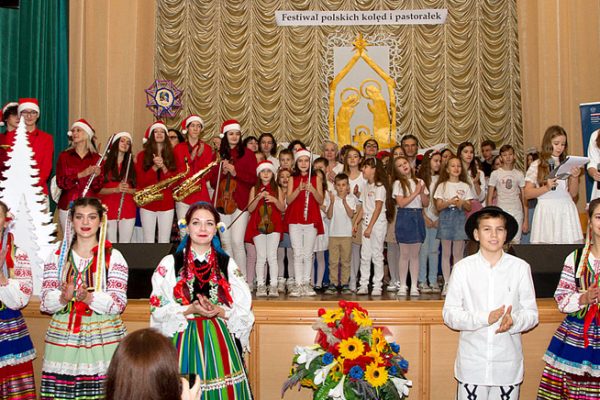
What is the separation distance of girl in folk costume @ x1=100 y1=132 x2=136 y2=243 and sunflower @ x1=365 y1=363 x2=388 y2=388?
351 cm

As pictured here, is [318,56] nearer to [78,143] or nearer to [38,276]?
[78,143]

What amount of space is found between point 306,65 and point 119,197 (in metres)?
6.09

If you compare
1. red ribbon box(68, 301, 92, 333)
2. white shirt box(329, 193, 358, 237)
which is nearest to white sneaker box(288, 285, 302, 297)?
white shirt box(329, 193, 358, 237)

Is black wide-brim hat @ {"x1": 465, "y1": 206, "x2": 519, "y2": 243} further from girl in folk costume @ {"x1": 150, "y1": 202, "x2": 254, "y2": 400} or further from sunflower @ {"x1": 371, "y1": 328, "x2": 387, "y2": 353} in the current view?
girl in folk costume @ {"x1": 150, "y1": 202, "x2": 254, "y2": 400}

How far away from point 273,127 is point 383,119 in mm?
1904

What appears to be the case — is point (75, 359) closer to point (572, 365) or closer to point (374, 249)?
point (572, 365)

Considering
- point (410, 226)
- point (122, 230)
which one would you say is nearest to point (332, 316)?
point (410, 226)

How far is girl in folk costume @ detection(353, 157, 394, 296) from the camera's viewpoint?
648cm

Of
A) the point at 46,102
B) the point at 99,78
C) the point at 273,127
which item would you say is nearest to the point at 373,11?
the point at 273,127

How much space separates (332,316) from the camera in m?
3.92

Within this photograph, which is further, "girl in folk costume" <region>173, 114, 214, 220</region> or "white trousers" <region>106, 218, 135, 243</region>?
"girl in folk costume" <region>173, 114, 214, 220</region>

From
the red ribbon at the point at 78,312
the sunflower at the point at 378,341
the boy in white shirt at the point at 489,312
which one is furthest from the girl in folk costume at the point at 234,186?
the boy in white shirt at the point at 489,312

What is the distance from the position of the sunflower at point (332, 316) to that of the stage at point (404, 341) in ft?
2.25

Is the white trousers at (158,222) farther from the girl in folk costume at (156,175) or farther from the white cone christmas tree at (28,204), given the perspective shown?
the white cone christmas tree at (28,204)
